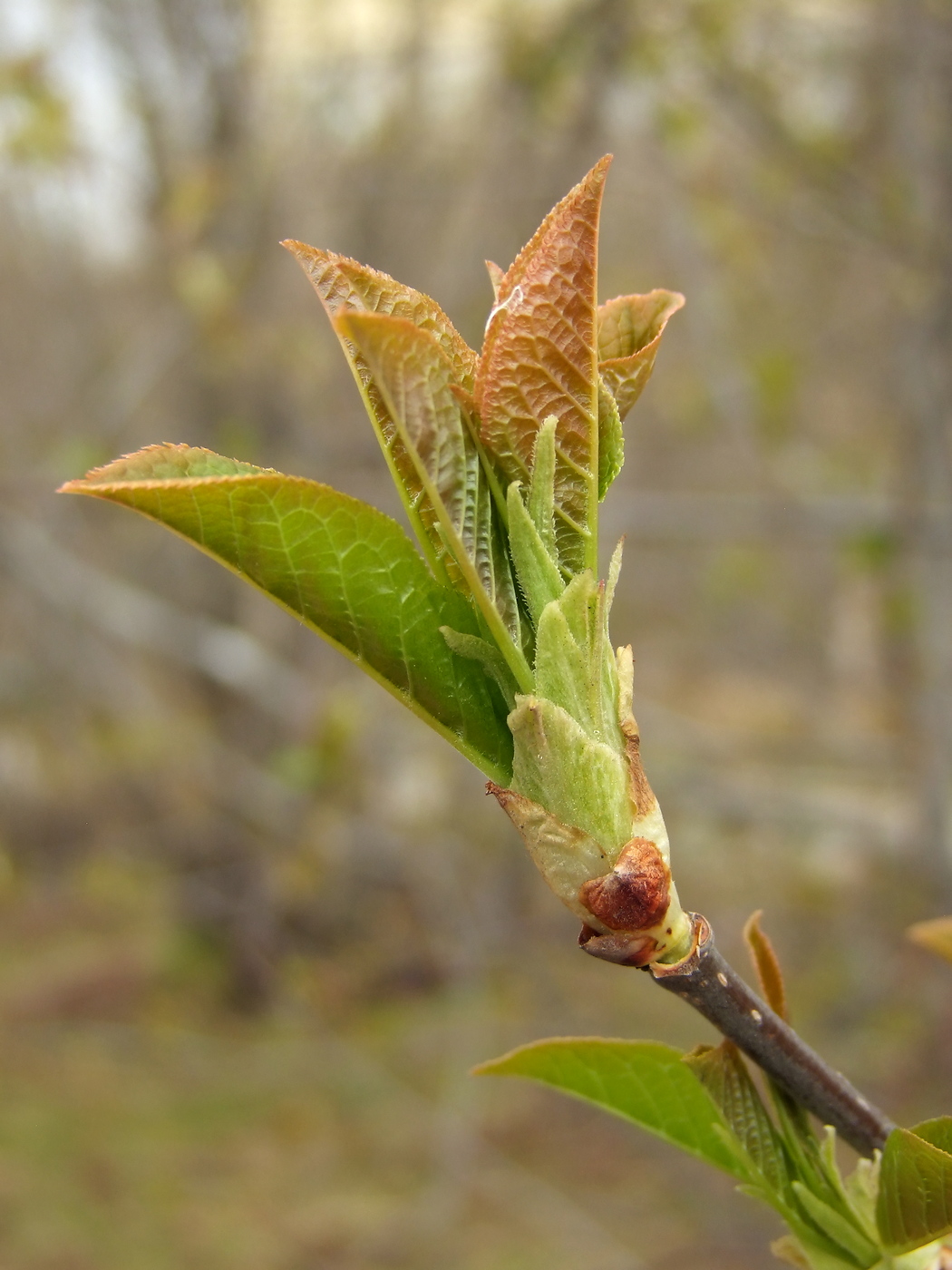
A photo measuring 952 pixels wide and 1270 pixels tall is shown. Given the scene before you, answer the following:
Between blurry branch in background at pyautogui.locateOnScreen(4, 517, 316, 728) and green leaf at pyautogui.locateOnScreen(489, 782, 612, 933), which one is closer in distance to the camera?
green leaf at pyautogui.locateOnScreen(489, 782, 612, 933)

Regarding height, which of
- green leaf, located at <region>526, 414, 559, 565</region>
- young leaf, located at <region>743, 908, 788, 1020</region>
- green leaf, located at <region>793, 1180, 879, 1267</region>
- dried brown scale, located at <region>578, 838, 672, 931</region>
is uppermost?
green leaf, located at <region>526, 414, 559, 565</region>

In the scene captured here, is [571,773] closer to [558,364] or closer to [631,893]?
[631,893]

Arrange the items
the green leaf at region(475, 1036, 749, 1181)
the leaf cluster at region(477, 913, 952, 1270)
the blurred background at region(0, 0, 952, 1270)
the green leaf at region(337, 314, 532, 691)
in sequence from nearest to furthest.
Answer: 1. the green leaf at region(337, 314, 532, 691)
2. the leaf cluster at region(477, 913, 952, 1270)
3. the green leaf at region(475, 1036, 749, 1181)
4. the blurred background at region(0, 0, 952, 1270)

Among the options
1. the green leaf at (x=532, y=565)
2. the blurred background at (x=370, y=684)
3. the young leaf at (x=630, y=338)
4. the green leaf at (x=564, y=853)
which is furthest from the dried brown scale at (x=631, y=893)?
the blurred background at (x=370, y=684)

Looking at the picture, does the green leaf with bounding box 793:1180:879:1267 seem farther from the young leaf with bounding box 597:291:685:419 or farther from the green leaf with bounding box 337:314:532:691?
the young leaf with bounding box 597:291:685:419

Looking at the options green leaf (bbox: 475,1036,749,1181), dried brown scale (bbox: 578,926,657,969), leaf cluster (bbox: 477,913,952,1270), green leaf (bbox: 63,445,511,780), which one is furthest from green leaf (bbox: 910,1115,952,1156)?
green leaf (bbox: 63,445,511,780)

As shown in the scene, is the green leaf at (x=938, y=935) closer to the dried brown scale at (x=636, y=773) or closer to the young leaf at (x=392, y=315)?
the dried brown scale at (x=636, y=773)

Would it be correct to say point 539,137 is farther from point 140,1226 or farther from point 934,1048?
point 140,1226
